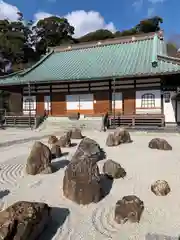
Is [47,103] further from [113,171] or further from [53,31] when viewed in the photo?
[53,31]

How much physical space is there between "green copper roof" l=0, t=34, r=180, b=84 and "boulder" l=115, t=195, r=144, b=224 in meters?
12.1

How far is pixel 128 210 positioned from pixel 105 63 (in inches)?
644

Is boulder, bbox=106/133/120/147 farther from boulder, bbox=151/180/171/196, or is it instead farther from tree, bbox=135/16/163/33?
tree, bbox=135/16/163/33

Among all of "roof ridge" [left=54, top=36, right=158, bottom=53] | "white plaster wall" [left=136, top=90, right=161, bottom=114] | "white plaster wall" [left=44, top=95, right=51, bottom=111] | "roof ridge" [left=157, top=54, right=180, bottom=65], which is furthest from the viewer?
"roof ridge" [left=54, top=36, right=158, bottom=53]

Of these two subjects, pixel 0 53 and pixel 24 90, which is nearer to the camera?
pixel 24 90

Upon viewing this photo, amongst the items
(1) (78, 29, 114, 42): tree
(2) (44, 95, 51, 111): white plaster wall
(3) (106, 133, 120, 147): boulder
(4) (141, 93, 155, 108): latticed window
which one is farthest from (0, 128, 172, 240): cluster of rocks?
(1) (78, 29, 114, 42): tree

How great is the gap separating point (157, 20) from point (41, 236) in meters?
51.6

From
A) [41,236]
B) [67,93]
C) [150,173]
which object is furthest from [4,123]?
[41,236]

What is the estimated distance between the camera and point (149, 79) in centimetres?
1772

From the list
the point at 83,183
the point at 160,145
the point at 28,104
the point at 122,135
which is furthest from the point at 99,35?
the point at 83,183

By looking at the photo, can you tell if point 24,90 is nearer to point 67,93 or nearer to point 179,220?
point 67,93

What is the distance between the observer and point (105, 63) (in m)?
19.7

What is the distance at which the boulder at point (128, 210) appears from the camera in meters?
4.51

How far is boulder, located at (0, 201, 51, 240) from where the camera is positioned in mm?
3537
